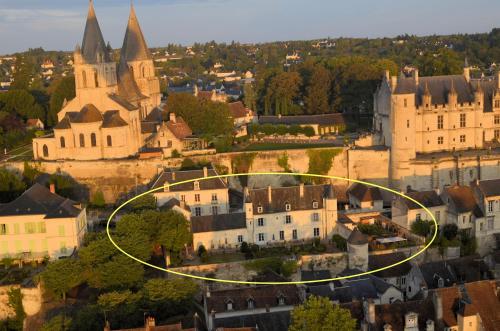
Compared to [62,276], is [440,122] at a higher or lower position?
higher

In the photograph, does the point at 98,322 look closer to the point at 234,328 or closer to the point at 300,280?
the point at 234,328

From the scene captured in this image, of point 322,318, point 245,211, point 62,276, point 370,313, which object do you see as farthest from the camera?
point 245,211

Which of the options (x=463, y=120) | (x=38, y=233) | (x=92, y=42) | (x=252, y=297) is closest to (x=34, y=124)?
(x=92, y=42)

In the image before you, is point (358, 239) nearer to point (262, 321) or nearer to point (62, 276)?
point (262, 321)

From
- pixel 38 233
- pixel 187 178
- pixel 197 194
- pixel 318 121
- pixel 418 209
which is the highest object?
pixel 318 121

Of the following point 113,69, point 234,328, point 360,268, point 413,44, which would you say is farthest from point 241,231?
point 413,44

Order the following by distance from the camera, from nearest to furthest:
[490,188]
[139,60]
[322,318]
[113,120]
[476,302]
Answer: [322,318], [476,302], [490,188], [113,120], [139,60]
